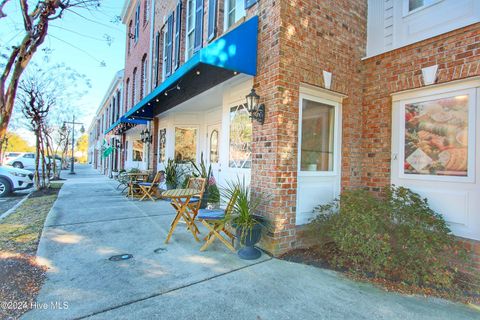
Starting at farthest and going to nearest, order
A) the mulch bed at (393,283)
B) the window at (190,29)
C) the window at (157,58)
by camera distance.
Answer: the window at (157,58) → the window at (190,29) → the mulch bed at (393,283)

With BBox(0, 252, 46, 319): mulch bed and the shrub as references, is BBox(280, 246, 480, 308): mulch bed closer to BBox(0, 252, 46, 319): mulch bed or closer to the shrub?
the shrub

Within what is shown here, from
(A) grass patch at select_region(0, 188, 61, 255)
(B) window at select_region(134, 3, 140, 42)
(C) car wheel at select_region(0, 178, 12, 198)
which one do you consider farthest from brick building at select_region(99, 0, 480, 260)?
(B) window at select_region(134, 3, 140, 42)

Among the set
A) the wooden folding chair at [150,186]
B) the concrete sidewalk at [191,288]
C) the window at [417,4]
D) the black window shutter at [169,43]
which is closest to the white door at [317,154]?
the concrete sidewalk at [191,288]

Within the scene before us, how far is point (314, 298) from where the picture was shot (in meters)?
2.58

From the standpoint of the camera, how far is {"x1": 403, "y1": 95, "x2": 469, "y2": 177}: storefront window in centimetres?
346

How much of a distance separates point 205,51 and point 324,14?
2278 mm

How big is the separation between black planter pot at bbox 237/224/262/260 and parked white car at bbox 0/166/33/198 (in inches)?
374

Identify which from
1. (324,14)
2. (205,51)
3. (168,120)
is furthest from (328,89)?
(168,120)

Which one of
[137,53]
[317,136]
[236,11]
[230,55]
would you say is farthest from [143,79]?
[317,136]

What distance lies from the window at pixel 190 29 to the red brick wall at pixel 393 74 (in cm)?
456

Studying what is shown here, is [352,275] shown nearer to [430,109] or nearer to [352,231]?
[352,231]

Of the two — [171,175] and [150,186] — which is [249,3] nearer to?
[171,175]

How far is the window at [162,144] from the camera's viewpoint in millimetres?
8695

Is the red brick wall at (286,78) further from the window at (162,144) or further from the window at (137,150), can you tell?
the window at (137,150)
